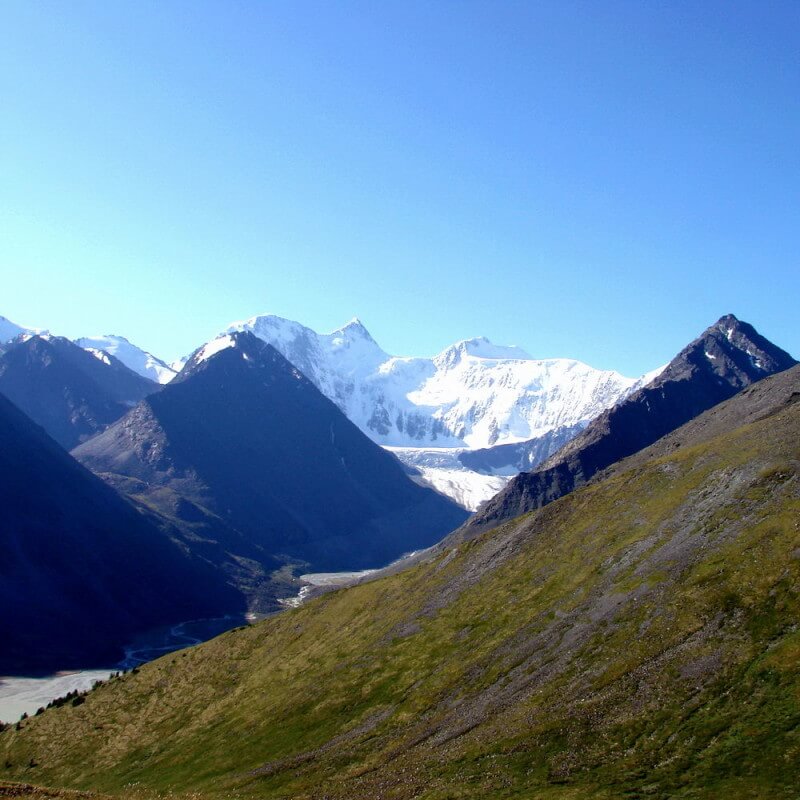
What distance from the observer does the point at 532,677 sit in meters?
64.4

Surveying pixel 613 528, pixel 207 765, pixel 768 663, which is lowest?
pixel 207 765

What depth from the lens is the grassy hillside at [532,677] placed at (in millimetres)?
46188

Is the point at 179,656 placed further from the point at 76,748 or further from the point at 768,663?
the point at 768,663

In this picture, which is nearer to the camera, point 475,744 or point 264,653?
point 475,744

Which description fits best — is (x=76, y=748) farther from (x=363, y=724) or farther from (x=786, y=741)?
(x=786, y=741)

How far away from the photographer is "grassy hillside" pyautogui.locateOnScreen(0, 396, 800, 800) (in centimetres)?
4619

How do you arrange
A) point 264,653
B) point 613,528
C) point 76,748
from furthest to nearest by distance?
point 264,653, point 76,748, point 613,528

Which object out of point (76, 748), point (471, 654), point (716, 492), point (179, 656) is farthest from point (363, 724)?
point (179, 656)

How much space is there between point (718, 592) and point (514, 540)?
49.4 meters

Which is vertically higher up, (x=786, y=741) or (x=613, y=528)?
(x=613, y=528)

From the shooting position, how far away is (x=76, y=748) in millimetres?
101812

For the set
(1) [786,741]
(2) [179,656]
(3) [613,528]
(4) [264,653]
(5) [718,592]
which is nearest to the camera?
(1) [786,741]

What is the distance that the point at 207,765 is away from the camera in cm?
7962

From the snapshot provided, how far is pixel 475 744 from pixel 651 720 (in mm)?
14380
